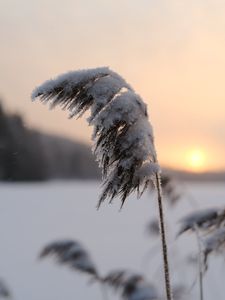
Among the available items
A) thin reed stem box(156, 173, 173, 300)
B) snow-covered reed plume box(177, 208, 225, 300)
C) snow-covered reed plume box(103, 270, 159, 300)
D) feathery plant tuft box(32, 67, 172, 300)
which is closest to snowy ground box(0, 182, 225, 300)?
snow-covered reed plume box(103, 270, 159, 300)

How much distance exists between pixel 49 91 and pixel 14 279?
8280 millimetres

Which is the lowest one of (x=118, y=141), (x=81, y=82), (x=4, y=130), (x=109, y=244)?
(x=109, y=244)

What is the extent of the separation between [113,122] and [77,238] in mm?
9624

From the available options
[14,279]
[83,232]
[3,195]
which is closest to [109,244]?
[83,232]

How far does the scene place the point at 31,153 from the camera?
4309cm

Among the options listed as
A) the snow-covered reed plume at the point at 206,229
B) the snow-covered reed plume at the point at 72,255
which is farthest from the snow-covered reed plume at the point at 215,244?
the snow-covered reed plume at the point at 72,255

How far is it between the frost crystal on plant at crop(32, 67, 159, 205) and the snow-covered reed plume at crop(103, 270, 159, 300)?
7.55 feet

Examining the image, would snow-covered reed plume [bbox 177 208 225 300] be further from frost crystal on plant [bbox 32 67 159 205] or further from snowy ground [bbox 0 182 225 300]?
snowy ground [bbox 0 182 225 300]

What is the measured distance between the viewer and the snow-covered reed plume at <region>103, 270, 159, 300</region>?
450 centimetres

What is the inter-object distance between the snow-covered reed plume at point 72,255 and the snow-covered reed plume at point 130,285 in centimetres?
15

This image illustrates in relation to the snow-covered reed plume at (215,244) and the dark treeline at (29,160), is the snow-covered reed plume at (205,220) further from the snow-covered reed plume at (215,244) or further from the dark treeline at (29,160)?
the dark treeline at (29,160)

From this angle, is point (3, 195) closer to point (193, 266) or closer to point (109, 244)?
point (109, 244)

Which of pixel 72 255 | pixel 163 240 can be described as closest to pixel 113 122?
pixel 163 240

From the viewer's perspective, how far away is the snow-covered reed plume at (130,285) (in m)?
4.50
